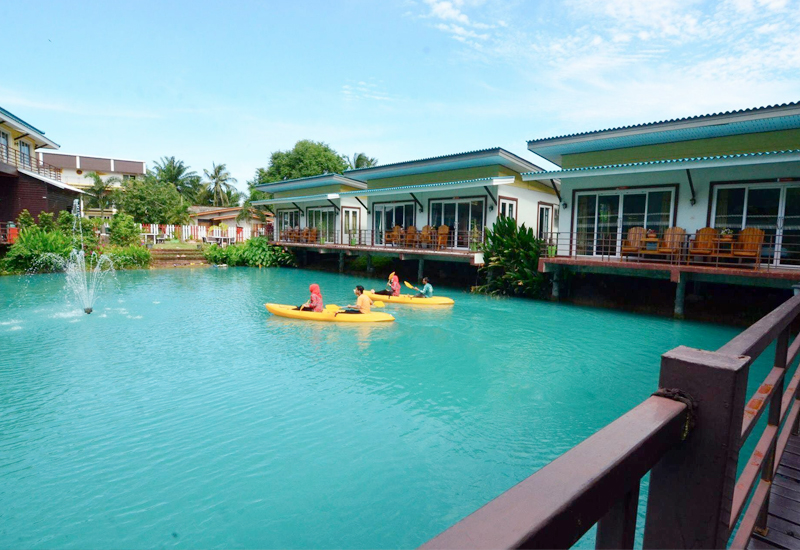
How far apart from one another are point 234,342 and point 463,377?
4.85 meters

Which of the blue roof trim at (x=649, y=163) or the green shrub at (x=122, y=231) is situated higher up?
the blue roof trim at (x=649, y=163)

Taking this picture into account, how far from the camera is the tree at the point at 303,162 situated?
38875 millimetres

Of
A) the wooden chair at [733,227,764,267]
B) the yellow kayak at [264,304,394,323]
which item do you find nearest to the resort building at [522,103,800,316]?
the wooden chair at [733,227,764,267]

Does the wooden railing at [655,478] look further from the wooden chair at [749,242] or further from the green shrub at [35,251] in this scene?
the green shrub at [35,251]

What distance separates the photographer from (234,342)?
385 inches

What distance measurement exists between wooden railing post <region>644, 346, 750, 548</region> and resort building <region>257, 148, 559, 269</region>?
15.1 m

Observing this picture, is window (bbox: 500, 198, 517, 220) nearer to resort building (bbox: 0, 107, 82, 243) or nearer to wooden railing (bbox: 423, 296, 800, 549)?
wooden railing (bbox: 423, 296, 800, 549)

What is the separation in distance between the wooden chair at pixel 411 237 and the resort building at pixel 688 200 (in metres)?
5.92

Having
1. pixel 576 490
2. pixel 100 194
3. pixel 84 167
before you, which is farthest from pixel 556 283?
pixel 84 167

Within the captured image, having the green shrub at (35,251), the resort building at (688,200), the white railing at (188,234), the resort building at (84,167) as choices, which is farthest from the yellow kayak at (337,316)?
the resort building at (84,167)

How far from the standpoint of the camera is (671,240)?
12.9 m

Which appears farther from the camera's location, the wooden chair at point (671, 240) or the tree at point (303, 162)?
the tree at point (303, 162)

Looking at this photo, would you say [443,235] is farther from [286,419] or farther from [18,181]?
[18,181]

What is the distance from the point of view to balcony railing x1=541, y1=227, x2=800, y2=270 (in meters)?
11.4
